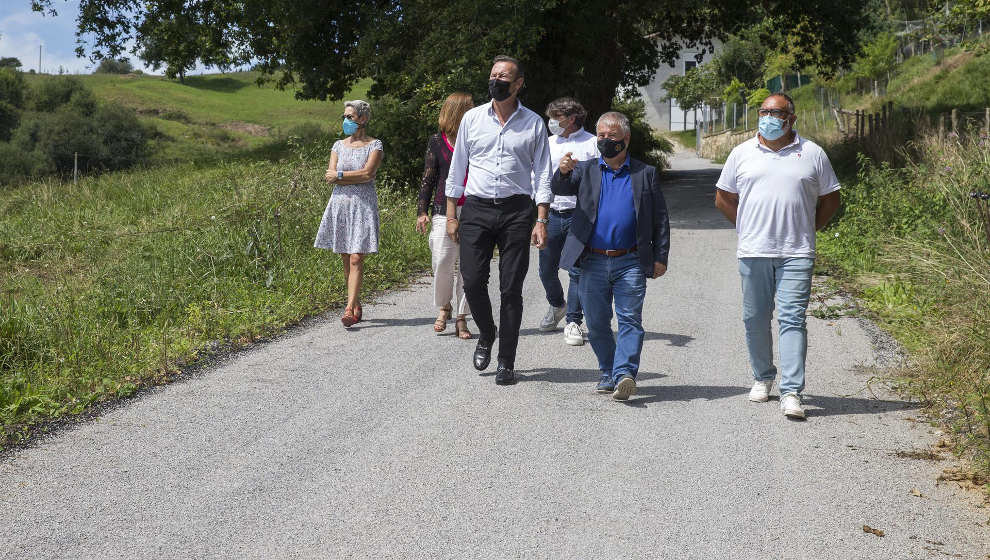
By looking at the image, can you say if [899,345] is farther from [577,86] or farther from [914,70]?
[914,70]

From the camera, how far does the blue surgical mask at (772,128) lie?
5.81 m

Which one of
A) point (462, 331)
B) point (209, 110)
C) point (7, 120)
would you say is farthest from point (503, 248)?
point (209, 110)

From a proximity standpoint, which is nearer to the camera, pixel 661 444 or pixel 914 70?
pixel 661 444

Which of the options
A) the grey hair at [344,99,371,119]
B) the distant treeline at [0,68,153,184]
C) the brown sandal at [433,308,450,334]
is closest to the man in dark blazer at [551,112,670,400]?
the brown sandal at [433,308,450,334]

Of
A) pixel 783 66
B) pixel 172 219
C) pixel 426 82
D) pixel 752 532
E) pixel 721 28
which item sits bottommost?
pixel 752 532

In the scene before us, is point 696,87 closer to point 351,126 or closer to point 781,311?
point 351,126

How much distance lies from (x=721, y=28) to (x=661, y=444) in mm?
24788

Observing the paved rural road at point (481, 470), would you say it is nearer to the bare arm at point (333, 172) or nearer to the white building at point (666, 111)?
the bare arm at point (333, 172)

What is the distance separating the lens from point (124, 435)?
5.50 meters

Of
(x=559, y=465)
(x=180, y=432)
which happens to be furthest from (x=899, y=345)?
(x=180, y=432)

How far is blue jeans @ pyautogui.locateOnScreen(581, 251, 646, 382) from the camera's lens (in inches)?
243

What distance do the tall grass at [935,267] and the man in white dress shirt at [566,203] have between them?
100 inches

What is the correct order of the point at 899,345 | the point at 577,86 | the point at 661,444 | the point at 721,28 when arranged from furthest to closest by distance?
the point at 721,28, the point at 577,86, the point at 899,345, the point at 661,444

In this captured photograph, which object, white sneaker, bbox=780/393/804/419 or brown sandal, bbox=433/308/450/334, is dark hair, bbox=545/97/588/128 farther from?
white sneaker, bbox=780/393/804/419
